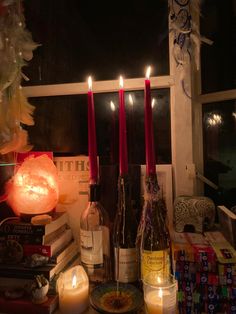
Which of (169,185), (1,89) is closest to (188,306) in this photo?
(169,185)

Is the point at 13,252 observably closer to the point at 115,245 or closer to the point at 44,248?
the point at 44,248

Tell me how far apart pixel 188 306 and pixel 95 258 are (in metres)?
0.27

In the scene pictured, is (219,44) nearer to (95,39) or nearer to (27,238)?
(95,39)

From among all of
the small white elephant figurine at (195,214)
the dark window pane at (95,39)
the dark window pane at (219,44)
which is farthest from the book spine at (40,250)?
the dark window pane at (219,44)

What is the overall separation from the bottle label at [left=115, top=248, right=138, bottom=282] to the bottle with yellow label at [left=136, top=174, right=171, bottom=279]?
4cm

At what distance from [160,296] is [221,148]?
23.9 inches

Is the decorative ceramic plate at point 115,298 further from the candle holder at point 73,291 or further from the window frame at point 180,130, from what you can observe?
the window frame at point 180,130

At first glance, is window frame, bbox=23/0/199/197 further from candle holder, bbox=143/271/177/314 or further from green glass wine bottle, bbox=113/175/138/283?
candle holder, bbox=143/271/177/314

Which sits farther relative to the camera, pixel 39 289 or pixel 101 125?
pixel 101 125

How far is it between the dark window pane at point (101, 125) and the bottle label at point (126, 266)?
1.09 ft

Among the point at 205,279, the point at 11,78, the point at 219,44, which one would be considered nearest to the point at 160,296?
the point at 205,279

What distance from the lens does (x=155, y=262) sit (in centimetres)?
68

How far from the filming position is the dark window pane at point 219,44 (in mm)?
1008

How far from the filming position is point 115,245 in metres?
0.77
